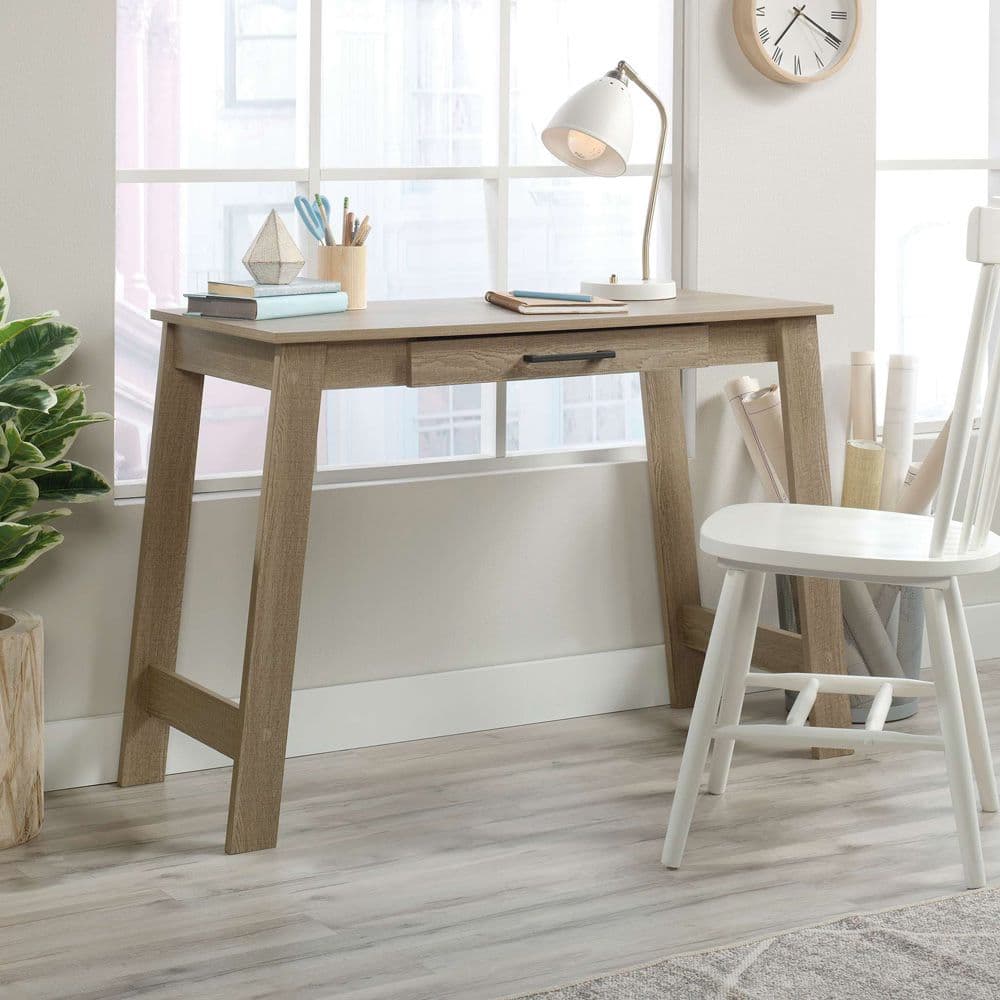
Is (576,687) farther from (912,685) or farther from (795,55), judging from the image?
(795,55)

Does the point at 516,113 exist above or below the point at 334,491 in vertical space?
above

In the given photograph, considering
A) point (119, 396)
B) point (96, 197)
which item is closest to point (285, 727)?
point (119, 396)

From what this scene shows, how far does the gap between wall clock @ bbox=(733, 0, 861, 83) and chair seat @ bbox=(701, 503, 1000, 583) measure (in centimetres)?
116

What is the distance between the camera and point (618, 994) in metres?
2.03

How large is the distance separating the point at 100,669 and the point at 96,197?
85 cm

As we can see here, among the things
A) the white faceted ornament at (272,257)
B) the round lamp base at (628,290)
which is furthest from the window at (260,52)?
the round lamp base at (628,290)

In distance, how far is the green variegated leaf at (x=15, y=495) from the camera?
99.2 inches

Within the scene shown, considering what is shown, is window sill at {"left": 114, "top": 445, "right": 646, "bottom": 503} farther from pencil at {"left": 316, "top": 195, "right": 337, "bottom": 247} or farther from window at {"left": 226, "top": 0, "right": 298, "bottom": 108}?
window at {"left": 226, "top": 0, "right": 298, "bottom": 108}

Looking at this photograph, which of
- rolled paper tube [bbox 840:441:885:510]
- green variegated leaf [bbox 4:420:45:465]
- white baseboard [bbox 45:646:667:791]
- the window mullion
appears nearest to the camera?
green variegated leaf [bbox 4:420:45:465]

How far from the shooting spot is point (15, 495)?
99.5 inches

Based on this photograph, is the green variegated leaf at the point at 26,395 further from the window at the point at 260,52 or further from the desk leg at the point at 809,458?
the desk leg at the point at 809,458

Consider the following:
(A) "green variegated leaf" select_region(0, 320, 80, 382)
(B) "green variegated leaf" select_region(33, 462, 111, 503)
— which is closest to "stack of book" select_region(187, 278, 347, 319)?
(A) "green variegated leaf" select_region(0, 320, 80, 382)

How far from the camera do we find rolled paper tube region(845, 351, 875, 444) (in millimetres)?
3445

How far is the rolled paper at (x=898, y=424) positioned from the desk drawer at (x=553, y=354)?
2.27 ft
